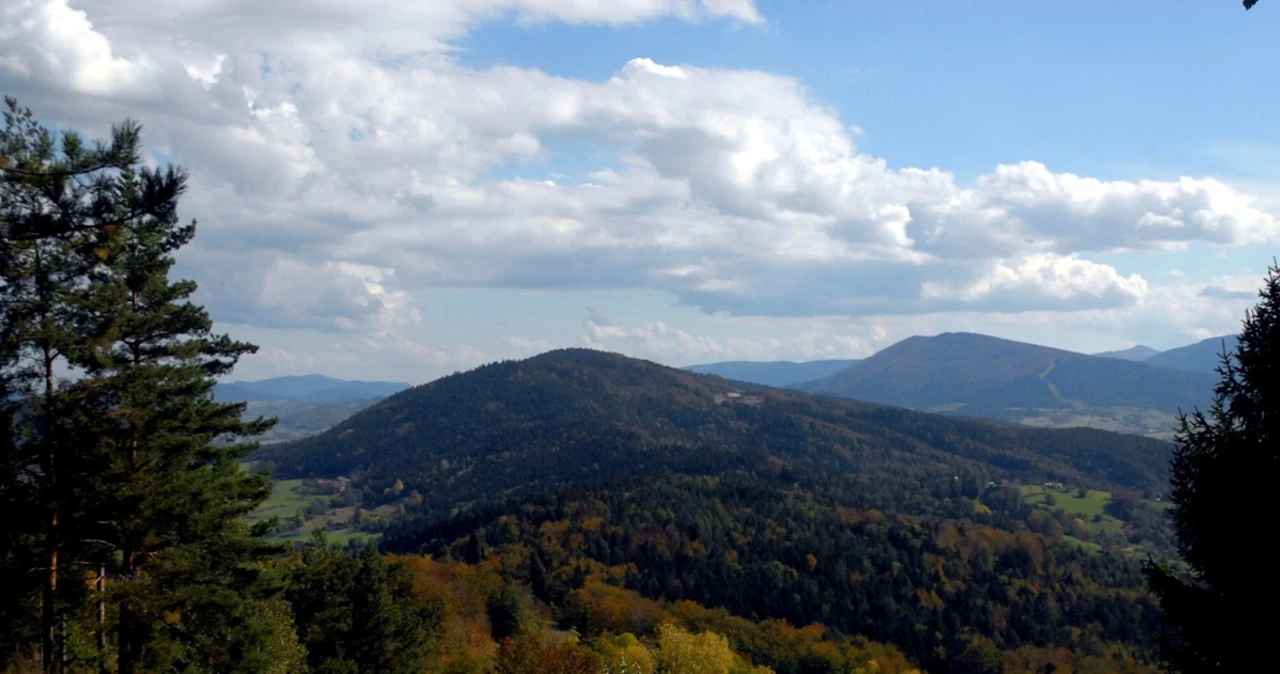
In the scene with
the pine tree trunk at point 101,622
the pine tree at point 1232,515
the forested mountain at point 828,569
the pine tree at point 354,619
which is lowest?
the forested mountain at point 828,569

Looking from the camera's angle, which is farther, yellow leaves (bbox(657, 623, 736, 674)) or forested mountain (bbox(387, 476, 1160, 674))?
forested mountain (bbox(387, 476, 1160, 674))

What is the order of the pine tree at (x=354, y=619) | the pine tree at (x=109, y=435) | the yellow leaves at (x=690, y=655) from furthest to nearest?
the yellow leaves at (x=690, y=655) → the pine tree at (x=354, y=619) → the pine tree at (x=109, y=435)

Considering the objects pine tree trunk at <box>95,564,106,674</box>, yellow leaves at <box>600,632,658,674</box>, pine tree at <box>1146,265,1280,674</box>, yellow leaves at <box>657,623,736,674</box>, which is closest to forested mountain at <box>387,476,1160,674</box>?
yellow leaves at <box>600,632,658,674</box>

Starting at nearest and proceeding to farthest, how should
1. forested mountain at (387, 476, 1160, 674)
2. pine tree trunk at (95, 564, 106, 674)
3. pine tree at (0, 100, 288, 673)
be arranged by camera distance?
pine tree at (0, 100, 288, 673) → pine tree trunk at (95, 564, 106, 674) → forested mountain at (387, 476, 1160, 674)

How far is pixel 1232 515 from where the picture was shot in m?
11.7

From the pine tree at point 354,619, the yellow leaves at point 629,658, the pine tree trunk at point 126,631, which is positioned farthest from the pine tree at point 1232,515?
the pine tree at point 354,619

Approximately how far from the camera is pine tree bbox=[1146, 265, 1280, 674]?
11414mm

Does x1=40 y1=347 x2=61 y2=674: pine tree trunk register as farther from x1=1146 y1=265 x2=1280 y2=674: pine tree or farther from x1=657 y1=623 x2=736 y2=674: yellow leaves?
x1=657 y1=623 x2=736 y2=674: yellow leaves

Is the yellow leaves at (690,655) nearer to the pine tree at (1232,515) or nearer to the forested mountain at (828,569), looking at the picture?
the forested mountain at (828,569)

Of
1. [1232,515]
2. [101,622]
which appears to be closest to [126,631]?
[101,622]

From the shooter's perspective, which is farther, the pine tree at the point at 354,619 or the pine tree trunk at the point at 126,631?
the pine tree at the point at 354,619

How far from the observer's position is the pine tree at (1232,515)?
37.4ft

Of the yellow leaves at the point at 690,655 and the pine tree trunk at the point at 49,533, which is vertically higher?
the pine tree trunk at the point at 49,533

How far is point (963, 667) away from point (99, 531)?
365 ft
